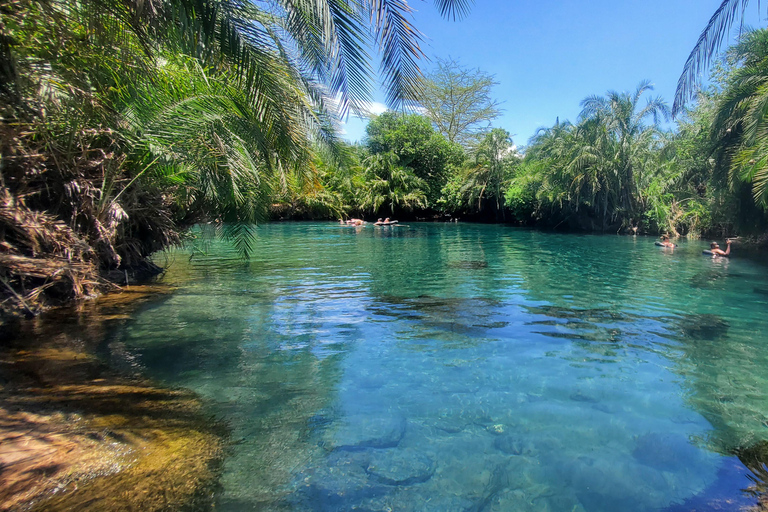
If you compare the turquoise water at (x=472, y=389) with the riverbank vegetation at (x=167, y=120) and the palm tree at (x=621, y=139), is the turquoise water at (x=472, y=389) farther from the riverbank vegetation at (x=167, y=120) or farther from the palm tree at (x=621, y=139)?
the palm tree at (x=621, y=139)

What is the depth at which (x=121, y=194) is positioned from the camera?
8578 millimetres

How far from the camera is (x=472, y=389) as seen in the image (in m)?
5.06

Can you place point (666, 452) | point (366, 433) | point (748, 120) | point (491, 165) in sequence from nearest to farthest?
point (666, 452) → point (366, 433) → point (748, 120) → point (491, 165)

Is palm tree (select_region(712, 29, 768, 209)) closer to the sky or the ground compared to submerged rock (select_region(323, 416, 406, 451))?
closer to the sky

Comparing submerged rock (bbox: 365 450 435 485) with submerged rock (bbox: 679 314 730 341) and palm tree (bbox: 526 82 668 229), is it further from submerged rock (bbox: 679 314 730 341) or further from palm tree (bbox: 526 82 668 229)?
palm tree (bbox: 526 82 668 229)

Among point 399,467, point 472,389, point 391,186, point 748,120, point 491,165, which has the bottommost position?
point 399,467

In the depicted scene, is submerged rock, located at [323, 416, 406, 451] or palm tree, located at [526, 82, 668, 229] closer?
submerged rock, located at [323, 416, 406, 451]

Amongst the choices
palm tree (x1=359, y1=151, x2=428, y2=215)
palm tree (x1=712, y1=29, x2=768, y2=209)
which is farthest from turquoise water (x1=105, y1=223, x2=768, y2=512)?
palm tree (x1=359, y1=151, x2=428, y2=215)

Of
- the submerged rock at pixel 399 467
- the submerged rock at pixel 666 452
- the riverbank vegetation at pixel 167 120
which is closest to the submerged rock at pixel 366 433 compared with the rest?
the submerged rock at pixel 399 467

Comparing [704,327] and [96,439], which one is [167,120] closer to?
[96,439]

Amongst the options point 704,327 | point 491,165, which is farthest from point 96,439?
point 491,165

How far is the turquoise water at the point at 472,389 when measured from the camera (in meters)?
3.40

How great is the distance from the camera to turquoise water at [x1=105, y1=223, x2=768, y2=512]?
340 centimetres

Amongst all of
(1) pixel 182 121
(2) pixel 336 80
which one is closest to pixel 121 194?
(1) pixel 182 121
